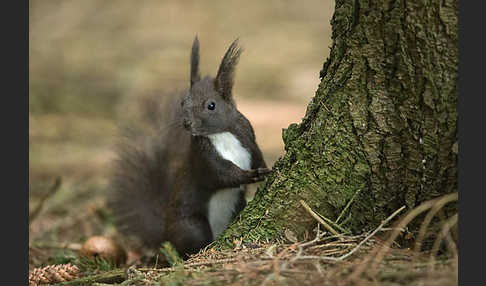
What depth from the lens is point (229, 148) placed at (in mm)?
2316

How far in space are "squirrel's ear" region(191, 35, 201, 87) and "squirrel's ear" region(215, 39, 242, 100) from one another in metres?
0.10

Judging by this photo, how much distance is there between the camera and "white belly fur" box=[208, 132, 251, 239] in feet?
7.55

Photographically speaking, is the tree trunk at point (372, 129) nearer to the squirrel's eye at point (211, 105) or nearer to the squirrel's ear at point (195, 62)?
the squirrel's eye at point (211, 105)

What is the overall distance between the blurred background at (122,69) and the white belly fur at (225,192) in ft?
4.03

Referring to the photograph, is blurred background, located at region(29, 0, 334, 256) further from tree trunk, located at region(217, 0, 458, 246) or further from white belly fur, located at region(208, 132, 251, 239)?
tree trunk, located at region(217, 0, 458, 246)

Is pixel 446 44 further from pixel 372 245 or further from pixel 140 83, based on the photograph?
pixel 140 83

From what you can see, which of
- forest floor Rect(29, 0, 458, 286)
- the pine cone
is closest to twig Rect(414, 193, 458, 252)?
forest floor Rect(29, 0, 458, 286)

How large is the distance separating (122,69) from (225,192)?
3947 millimetres

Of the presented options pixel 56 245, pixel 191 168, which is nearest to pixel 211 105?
pixel 191 168

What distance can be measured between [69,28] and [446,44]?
235 inches

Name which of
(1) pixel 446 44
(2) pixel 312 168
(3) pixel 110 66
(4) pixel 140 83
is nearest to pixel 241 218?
(2) pixel 312 168

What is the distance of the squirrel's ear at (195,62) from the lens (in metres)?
2.18

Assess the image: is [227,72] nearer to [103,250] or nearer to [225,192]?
[225,192]

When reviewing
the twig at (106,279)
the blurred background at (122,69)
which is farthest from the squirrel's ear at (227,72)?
the blurred background at (122,69)
